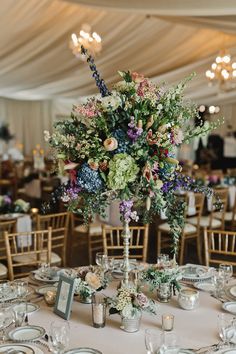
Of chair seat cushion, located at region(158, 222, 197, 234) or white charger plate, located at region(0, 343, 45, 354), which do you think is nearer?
white charger plate, located at region(0, 343, 45, 354)

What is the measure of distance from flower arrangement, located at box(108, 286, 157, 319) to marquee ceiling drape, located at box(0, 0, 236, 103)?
10.3 feet

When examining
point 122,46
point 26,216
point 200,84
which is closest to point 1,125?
point 200,84

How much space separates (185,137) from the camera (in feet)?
7.55

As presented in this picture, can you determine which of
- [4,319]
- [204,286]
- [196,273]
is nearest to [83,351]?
[4,319]

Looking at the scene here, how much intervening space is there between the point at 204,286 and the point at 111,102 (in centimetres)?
138

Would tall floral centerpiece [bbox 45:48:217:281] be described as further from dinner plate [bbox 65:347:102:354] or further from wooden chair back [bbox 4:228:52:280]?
wooden chair back [bbox 4:228:52:280]

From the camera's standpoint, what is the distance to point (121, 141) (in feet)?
7.21

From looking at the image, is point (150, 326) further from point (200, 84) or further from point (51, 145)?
point (200, 84)

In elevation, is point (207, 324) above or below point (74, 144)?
below

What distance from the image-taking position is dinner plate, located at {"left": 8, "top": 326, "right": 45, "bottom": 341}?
2.14 meters

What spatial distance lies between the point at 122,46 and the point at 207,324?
20.8 feet

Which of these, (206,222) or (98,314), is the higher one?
(98,314)

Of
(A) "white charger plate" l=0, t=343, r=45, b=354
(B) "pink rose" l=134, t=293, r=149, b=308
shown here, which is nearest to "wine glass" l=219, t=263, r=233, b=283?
(B) "pink rose" l=134, t=293, r=149, b=308

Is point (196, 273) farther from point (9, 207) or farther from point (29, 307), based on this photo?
point (9, 207)
